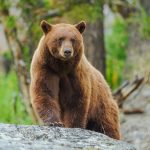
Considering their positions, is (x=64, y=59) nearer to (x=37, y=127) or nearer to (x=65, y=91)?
(x=65, y=91)

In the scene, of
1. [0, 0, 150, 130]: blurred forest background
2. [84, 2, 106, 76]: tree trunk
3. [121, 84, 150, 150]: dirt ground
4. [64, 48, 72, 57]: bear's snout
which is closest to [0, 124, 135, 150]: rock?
[64, 48, 72, 57]: bear's snout

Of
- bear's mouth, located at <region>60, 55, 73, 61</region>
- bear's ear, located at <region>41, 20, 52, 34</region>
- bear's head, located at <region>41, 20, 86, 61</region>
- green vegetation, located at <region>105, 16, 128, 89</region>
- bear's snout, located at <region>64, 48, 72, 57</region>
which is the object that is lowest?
green vegetation, located at <region>105, 16, 128, 89</region>

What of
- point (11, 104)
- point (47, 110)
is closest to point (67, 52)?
point (47, 110)

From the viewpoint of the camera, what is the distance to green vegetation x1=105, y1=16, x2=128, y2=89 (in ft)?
50.6

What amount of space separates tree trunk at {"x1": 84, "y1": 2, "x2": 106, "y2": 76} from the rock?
6.09m

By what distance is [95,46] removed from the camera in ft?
41.8

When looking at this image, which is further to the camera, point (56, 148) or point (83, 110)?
point (83, 110)

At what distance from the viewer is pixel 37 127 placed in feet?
21.2

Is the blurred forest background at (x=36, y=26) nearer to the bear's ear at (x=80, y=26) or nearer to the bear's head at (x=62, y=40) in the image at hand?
the bear's ear at (x=80, y=26)

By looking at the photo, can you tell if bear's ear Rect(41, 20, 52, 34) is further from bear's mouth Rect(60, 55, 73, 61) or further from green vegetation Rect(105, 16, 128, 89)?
green vegetation Rect(105, 16, 128, 89)

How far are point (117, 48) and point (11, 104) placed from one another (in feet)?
14.1

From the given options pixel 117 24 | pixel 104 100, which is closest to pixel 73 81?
pixel 104 100

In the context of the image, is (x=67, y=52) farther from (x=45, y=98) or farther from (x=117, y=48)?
(x=117, y=48)

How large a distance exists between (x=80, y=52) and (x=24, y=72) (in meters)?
4.63
